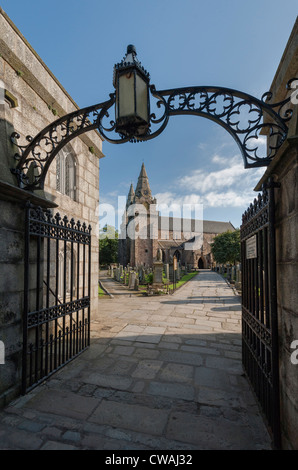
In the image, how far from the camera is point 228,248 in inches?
1593

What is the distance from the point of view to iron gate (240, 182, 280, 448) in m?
2.24

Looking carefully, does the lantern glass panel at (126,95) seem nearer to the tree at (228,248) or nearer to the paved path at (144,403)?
the paved path at (144,403)

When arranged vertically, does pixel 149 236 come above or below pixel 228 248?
above

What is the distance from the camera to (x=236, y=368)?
12.6 feet

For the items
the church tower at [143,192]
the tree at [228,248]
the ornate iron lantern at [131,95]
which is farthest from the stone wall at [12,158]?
the church tower at [143,192]

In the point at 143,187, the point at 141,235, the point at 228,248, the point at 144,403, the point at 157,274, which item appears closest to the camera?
the point at 144,403

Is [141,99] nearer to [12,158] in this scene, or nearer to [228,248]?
[12,158]

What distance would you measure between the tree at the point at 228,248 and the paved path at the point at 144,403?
36858 millimetres

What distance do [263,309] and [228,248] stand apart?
39.8 m

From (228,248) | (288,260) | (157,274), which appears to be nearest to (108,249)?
(228,248)

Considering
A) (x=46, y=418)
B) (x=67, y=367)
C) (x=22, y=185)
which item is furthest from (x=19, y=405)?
(x=22, y=185)

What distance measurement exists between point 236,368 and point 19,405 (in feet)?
10.3

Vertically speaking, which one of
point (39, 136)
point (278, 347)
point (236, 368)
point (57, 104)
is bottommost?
point (236, 368)
